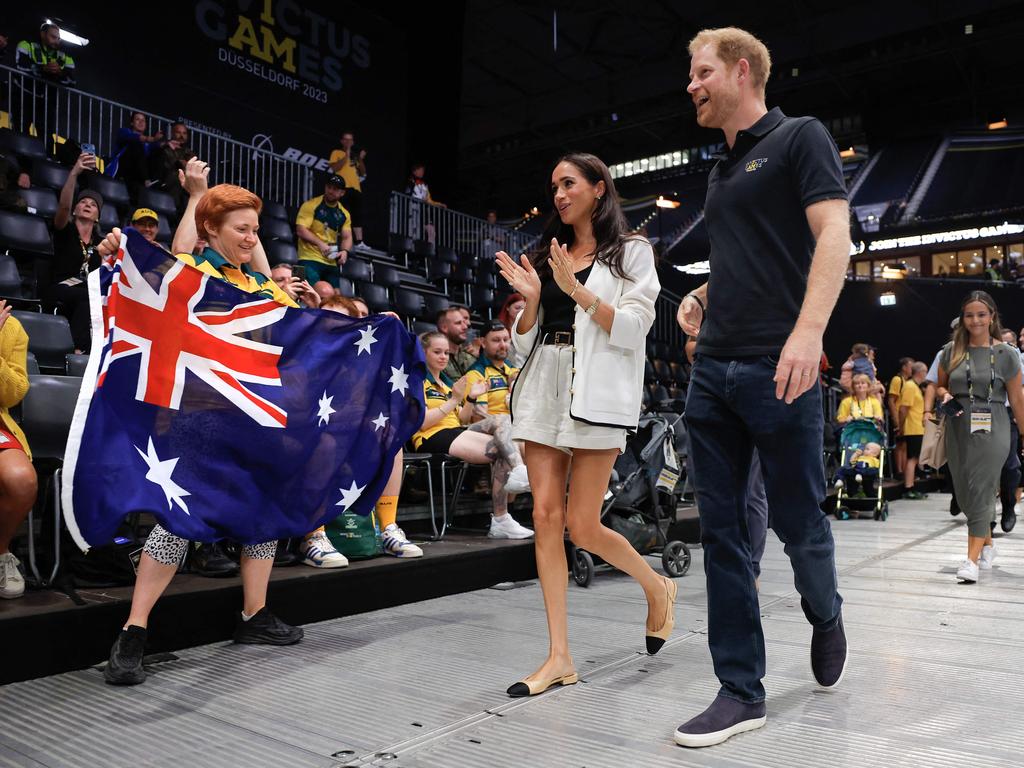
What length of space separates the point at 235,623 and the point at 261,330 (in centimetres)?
113

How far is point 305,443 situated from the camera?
3244 millimetres

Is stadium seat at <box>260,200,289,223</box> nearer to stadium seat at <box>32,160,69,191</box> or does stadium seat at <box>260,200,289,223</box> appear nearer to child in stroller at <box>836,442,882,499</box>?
stadium seat at <box>32,160,69,191</box>

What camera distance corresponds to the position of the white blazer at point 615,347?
8.42 feet

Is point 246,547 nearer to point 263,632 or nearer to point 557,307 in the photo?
point 263,632

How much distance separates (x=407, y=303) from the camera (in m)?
8.93

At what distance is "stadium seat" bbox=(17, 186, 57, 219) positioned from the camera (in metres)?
6.50

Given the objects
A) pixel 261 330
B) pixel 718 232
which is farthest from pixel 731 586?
pixel 261 330

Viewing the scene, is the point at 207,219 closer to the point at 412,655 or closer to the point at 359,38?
the point at 412,655

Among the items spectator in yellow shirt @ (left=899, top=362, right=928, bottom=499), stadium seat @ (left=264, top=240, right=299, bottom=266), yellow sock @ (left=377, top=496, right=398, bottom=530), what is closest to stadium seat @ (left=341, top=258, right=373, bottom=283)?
stadium seat @ (left=264, top=240, right=299, bottom=266)

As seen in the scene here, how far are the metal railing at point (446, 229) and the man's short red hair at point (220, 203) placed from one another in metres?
8.58

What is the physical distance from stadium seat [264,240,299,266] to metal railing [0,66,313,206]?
6.32 feet

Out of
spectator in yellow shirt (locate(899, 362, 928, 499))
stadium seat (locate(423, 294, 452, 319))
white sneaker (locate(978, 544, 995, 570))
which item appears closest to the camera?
white sneaker (locate(978, 544, 995, 570))

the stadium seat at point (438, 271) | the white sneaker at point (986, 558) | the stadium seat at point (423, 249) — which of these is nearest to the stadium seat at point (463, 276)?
the stadium seat at point (438, 271)

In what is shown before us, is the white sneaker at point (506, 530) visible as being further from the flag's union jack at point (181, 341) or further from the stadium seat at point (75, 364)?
the stadium seat at point (75, 364)
